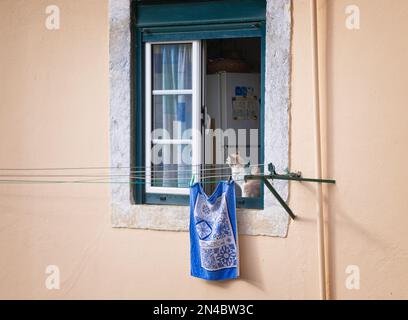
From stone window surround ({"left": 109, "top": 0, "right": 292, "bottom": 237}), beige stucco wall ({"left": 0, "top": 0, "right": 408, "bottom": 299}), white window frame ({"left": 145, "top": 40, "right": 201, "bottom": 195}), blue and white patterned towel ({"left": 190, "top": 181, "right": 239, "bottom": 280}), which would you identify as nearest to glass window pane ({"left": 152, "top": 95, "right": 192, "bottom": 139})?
white window frame ({"left": 145, "top": 40, "right": 201, "bottom": 195})

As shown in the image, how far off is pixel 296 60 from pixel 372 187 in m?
1.05

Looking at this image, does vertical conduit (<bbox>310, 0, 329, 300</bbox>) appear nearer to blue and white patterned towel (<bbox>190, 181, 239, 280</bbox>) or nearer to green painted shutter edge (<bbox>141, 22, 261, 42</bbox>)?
green painted shutter edge (<bbox>141, 22, 261, 42</bbox>)

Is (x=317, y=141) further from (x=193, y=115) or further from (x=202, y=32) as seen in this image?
(x=202, y=32)

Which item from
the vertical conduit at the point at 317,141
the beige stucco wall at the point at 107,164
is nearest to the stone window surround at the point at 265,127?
the beige stucco wall at the point at 107,164

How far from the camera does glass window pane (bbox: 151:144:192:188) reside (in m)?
5.10

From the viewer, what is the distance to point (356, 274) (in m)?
4.46

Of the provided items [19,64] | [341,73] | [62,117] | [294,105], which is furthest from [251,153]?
[19,64]

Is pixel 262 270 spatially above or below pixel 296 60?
below

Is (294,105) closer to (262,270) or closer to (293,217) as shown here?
(293,217)

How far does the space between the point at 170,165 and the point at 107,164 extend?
0.50 m

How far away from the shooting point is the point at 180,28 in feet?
16.3

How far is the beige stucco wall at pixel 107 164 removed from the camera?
434 cm

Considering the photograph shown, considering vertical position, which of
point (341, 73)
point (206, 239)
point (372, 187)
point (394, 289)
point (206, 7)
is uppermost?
point (206, 7)

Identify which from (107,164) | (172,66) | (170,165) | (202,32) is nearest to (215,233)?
(170,165)
